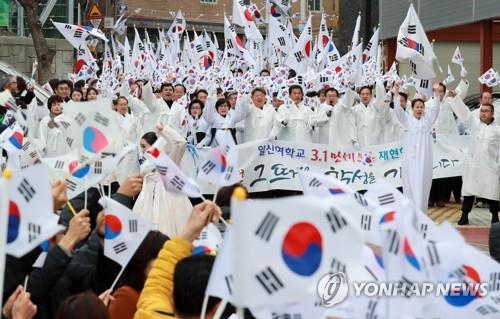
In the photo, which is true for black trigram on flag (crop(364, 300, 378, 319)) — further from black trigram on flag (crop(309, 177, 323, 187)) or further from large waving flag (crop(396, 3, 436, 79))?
large waving flag (crop(396, 3, 436, 79))

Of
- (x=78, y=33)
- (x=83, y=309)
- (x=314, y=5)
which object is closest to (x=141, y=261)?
(x=83, y=309)

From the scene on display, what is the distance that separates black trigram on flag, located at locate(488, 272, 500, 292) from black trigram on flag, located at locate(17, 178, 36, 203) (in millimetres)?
1624

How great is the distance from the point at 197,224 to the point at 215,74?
619 inches

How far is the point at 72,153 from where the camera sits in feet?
19.1

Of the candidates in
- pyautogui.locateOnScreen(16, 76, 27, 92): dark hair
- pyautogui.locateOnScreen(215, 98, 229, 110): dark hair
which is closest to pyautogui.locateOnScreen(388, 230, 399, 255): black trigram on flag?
pyautogui.locateOnScreen(16, 76, 27, 92): dark hair

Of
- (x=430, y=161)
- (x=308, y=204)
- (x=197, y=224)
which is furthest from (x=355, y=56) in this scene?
(x=308, y=204)

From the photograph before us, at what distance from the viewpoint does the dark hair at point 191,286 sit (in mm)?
4020

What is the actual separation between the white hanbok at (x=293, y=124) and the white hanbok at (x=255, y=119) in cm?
11

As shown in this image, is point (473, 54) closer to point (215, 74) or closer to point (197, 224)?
point (215, 74)

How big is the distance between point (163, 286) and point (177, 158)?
3671 millimetres

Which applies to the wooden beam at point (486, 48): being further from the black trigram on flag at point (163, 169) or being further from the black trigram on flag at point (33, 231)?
the black trigram on flag at point (33, 231)

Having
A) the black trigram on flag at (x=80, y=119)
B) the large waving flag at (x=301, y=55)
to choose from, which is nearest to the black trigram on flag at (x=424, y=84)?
the large waving flag at (x=301, y=55)

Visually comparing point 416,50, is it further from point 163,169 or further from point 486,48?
point 486,48

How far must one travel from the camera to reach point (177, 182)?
5.44 m
